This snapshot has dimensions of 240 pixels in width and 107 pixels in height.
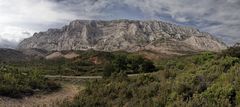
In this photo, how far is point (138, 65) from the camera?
168 ft

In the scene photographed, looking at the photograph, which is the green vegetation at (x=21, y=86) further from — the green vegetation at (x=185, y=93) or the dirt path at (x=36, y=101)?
the green vegetation at (x=185, y=93)

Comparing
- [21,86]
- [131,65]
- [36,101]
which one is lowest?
[36,101]

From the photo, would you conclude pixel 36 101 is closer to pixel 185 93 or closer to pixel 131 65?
pixel 185 93

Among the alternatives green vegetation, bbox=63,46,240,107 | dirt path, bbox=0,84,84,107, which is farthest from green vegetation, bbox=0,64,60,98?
green vegetation, bbox=63,46,240,107

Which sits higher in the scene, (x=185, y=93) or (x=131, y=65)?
(x=131, y=65)

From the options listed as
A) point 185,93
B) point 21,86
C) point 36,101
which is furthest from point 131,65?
point 185,93

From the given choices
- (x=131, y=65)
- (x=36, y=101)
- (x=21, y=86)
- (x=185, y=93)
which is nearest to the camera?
(x=185, y=93)

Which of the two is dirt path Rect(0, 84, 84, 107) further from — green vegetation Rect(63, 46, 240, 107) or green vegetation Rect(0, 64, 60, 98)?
green vegetation Rect(63, 46, 240, 107)

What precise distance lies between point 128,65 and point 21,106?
28.1m

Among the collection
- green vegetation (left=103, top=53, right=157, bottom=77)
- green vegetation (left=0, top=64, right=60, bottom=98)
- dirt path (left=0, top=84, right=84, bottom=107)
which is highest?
green vegetation (left=103, top=53, right=157, bottom=77)

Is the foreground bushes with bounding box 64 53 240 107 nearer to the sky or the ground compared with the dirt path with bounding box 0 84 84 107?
nearer to the sky

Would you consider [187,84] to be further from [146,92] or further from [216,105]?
[216,105]

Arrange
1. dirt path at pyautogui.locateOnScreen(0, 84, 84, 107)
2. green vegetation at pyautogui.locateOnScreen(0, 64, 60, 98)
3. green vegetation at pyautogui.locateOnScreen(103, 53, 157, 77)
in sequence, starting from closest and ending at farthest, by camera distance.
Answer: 1. dirt path at pyautogui.locateOnScreen(0, 84, 84, 107)
2. green vegetation at pyautogui.locateOnScreen(0, 64, 60, 98)
3. green vegetation at pyautogui.locateOnScreen(103, 53, 157, 77)

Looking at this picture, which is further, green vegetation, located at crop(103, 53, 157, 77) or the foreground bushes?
green vegetation, located at crop(103, 53, 157, 77)
